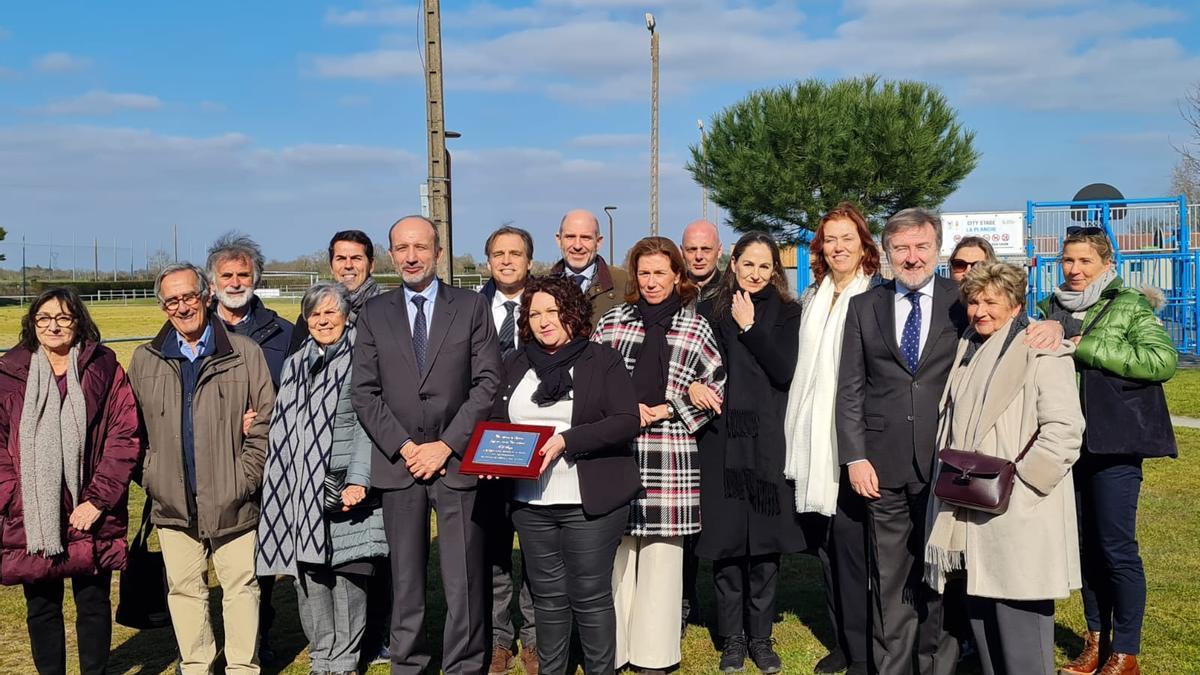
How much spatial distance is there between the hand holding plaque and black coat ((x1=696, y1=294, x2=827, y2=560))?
3.63ft

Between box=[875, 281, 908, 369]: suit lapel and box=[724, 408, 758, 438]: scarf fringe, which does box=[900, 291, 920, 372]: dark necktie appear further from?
box=[724, 408, 758, 438]: scarf fringe

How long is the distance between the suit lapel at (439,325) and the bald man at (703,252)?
1.39 m

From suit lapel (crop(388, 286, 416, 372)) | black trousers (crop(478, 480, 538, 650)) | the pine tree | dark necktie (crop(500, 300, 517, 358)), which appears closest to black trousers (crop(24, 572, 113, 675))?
suit lapel (crop(388, 286, 416, 372))

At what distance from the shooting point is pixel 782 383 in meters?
4.89

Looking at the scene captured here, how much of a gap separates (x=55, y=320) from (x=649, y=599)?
3021 mm

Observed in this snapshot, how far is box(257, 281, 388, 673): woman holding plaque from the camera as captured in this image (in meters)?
4.54

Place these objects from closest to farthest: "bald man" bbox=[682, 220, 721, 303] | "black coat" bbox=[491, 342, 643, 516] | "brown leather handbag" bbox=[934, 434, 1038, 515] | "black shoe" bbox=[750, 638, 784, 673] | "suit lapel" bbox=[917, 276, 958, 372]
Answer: "brown leather handbag" bbox=[934, 434, 1038, 515]
"black coat" bbox=[491, 342, 643, 516]
"suit lapel" bbox=[917, 276, 958, 372]
"black shoe" bbox=[750, 638, 784, 673]
"bald man" bbox=[682, 220, 721, 303]

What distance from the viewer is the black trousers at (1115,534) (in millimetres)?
4457

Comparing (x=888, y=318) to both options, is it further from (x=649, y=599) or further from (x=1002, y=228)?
(x=1002, y=228)

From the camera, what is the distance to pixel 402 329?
15.1ft

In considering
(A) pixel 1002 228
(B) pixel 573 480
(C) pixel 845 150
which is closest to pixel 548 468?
(B) pixel 573 480

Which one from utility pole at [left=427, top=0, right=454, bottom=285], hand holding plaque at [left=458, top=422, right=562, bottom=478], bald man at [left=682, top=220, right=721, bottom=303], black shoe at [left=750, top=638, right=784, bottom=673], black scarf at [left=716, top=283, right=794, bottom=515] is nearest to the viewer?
hand holding plaque at [left=458, top=422, right=562, bottom=478]

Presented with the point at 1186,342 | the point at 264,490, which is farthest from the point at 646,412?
the point at 1186,342

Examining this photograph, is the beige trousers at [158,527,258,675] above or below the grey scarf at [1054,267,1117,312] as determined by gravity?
below
